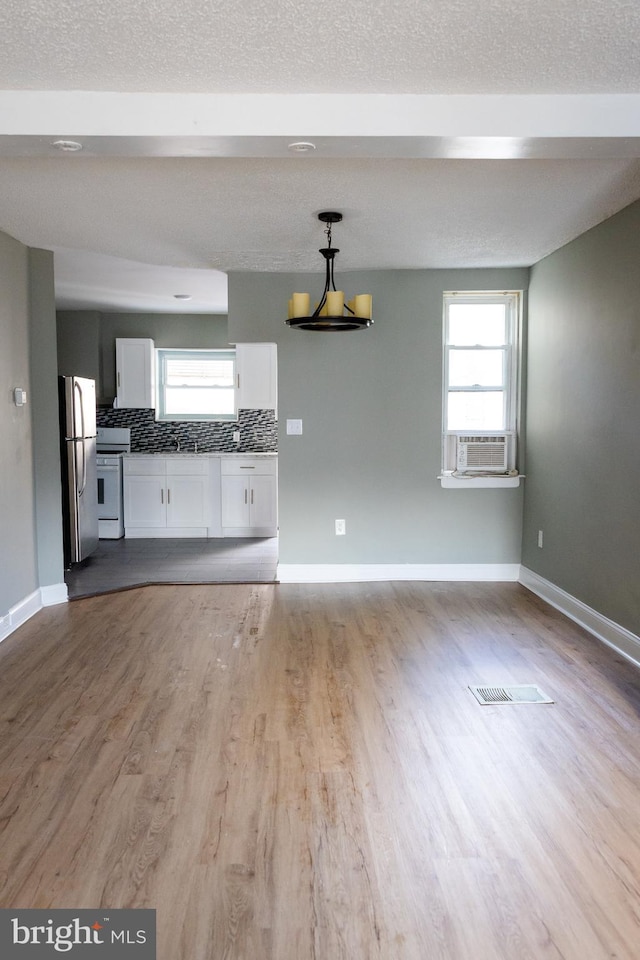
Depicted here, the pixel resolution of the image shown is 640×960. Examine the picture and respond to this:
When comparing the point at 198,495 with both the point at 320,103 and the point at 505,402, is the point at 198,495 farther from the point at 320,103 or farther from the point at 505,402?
the point at 320,103

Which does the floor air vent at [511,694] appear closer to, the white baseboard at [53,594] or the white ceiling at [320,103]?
the white ceiling at [320,103]

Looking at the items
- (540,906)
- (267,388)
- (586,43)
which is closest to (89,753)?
(540,906)

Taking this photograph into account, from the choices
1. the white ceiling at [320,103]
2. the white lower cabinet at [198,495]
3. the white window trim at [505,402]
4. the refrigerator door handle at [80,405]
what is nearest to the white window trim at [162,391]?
the white lower cabinet at [198,495]

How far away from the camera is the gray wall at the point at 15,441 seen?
423 cm

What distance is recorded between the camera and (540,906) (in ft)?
6.26

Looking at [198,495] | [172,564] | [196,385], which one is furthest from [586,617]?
[196,385]

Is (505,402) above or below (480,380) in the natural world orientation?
below

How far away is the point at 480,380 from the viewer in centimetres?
559

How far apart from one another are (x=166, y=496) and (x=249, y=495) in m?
0.85

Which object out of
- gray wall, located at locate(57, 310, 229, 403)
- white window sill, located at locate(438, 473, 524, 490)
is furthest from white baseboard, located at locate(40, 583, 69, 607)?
gray wall, located at locate(57, 310, 229, 403)

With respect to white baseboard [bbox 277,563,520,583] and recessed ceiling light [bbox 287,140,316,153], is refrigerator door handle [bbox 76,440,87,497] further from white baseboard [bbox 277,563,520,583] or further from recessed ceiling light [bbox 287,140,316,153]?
recessed ceiling light [bbox 287,140,316,153]

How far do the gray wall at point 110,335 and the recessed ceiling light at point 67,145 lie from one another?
515 centimetres

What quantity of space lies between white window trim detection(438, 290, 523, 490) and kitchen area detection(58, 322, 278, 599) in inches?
71.1

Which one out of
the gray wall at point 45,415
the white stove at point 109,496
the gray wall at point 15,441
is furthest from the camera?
the white stove at point 109,496
